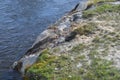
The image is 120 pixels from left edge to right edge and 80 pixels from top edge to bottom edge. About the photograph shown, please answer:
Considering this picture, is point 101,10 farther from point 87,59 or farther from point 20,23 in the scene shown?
point 20,23

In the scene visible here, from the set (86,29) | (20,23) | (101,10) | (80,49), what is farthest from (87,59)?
(20,23)

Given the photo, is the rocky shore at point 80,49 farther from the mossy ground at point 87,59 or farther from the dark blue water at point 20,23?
the dark blue water at point 20,23

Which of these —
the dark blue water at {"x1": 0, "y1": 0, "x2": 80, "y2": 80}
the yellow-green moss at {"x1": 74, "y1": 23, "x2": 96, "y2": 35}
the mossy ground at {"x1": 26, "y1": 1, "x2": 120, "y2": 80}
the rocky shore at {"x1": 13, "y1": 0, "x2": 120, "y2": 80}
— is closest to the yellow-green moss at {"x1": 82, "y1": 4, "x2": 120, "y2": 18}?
the rocky shore at {"x1": 13, "y1": 0, "x2": 120, "y2": 80}

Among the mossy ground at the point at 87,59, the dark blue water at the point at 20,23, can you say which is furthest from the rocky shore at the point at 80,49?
the dark blue water at the point at 20,23

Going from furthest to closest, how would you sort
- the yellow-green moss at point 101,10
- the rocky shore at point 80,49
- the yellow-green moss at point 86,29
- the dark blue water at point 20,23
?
1. the dark blue water at point 20,23
2. the yellow-green moss at point 101,10
3. the yellow-green moss at point 86,29
4. the rocky shore at point 80,49

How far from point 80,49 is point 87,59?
0.89 meters

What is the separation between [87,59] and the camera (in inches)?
536

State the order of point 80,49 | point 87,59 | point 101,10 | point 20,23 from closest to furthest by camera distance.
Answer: point 87,59, point 80,49, point 101,10, point 20,23

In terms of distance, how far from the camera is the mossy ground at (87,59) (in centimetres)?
1262

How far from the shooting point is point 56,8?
27.0m

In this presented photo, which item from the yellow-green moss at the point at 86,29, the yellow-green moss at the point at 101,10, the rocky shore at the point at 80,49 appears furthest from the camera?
the yellow-green moss at the point at 101,10

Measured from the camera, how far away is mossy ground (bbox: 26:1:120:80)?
41.4 ft

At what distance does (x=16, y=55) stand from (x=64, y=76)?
7007mm

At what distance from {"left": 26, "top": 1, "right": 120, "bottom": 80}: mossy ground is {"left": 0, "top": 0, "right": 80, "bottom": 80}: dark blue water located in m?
3.24
